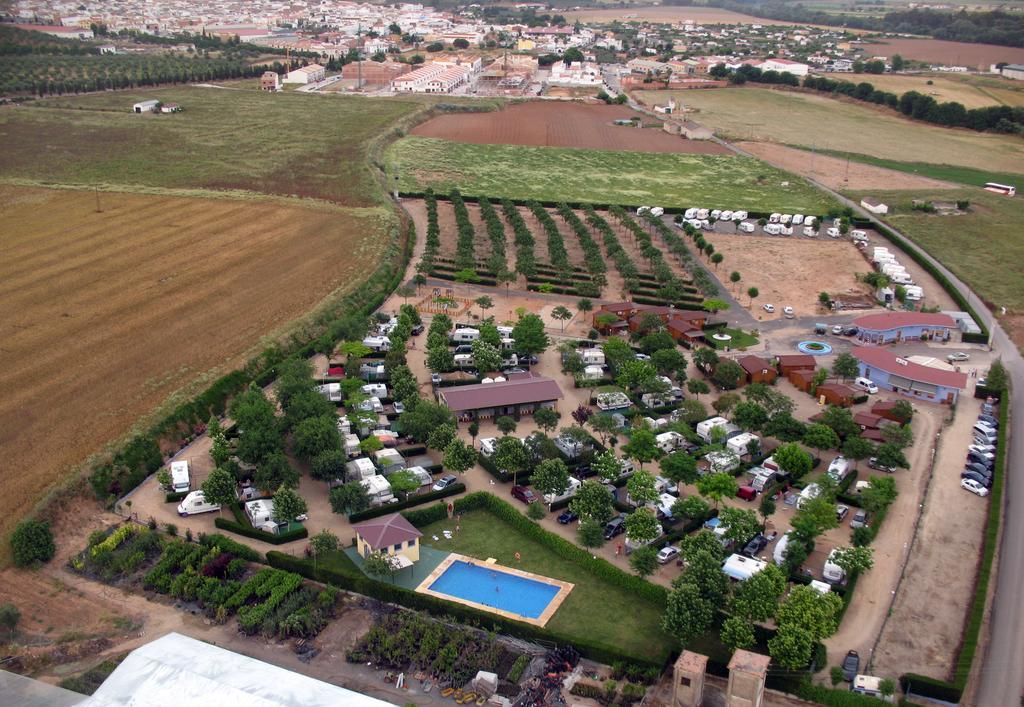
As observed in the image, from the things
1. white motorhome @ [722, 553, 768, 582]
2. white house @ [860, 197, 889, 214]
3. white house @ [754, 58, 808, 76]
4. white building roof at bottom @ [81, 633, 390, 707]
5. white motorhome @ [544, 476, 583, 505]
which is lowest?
white motorhome @ [544, 476, 583, 505]

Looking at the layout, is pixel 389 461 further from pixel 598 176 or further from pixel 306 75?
pixel 306 75

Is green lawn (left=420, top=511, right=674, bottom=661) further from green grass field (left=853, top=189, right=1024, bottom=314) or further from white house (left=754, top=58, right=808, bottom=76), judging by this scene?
white house (left=754, top=58, right=808, bottom=76)

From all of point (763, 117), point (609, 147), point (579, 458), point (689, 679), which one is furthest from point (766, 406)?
point (763, 117)

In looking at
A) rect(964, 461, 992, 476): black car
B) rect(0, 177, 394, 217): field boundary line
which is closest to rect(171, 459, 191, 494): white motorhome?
rect(964, 461, 992, 476): black car

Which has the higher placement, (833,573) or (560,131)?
(560,131)

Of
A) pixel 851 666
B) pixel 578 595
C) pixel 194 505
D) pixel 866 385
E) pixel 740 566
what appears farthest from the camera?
pixel 866 385

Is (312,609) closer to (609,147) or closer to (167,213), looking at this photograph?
(167,213)

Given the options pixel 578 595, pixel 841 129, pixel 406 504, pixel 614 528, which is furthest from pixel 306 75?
pixel 578 595
